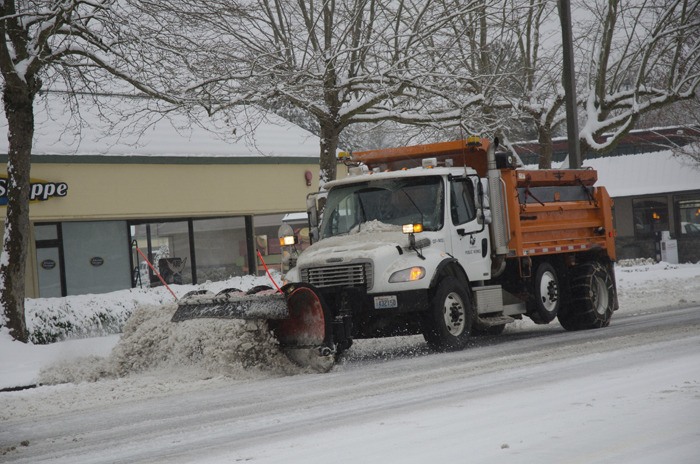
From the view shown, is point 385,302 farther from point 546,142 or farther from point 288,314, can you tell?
point 546,142

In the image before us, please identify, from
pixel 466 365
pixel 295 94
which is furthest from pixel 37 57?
pixel 466 365

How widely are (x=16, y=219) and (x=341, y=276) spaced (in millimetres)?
6380

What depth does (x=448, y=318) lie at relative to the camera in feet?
41.2

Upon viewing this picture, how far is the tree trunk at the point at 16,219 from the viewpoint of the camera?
617 inches

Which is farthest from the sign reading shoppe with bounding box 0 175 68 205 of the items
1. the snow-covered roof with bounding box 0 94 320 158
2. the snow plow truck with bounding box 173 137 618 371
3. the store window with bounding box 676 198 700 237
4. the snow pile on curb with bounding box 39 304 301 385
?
the store window with bounding box 676 198 700 237

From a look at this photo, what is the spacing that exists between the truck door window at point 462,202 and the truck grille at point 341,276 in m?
1.70

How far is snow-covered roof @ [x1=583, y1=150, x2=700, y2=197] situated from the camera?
139 feet

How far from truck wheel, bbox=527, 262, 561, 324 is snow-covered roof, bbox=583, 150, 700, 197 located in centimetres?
2815

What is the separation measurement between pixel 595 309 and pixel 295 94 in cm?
713

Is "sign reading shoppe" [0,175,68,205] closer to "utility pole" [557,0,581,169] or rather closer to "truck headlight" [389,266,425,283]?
"utility pole" [557,0,581,169]

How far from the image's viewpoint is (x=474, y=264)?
13430 millimetres

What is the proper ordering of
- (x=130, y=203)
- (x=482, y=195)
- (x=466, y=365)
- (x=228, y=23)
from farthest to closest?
(x=130, y=203) → (x=228, y=23) → (x=482, y=195) → (x=466, y=365)

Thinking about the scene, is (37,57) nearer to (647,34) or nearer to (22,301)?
(22,301)

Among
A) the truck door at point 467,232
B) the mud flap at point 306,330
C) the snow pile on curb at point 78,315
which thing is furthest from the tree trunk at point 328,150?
the mud flap at point 306,330
